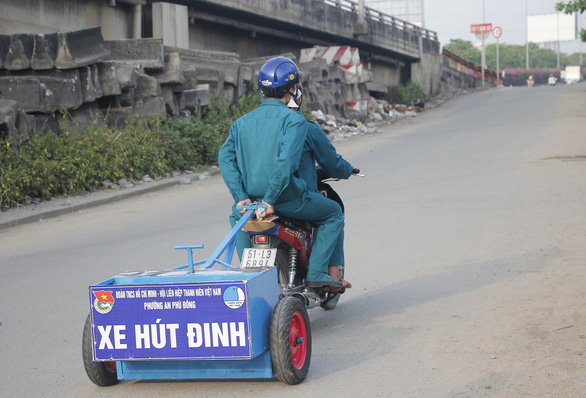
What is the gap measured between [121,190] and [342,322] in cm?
884

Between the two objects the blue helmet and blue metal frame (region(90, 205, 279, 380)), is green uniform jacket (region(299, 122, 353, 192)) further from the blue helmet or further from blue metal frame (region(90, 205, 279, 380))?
blue metal frame (region(90, 205, 279, 380))

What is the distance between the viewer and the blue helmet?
5.14m

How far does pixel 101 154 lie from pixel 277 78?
32.9 feet

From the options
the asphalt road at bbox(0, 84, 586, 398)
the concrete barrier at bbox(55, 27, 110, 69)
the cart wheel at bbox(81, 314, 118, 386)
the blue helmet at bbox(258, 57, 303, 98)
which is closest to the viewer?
the cart wheel at bbox(81, 314, 118, 386)

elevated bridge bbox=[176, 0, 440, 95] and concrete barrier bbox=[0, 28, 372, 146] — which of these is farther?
Result: elevated bridge bbox=[176, 0, 440, 95]

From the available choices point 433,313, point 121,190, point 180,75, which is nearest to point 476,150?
point 180,75

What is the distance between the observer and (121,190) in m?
14.0

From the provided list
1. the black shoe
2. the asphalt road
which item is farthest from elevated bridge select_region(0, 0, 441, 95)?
the black shoe

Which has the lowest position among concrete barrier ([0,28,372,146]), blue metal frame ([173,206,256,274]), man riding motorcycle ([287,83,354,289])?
blue metal frame ([173,206,256,274])

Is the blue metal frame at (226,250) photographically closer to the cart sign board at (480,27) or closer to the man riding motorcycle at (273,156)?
the man riding motorcycle at (273,156)

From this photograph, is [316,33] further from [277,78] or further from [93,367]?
[93,367]

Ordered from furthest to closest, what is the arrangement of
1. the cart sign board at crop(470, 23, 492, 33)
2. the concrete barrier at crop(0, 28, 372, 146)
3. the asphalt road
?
the cart sign board at crop(470, 23, 492, 33) < the concrete barrier at crop(0, 28, 372, 146) < the asphalt road

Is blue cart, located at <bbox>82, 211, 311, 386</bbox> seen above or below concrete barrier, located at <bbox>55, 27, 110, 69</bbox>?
below

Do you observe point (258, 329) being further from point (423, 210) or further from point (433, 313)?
point (423, 210)
